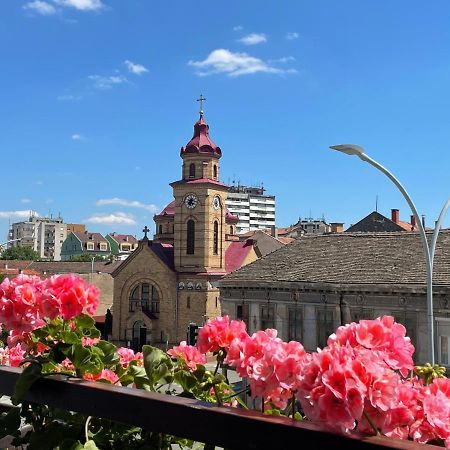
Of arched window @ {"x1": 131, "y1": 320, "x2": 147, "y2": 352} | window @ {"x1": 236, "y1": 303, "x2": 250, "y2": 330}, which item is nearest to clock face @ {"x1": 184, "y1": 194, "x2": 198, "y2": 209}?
arched window @ {"x1": 131, "y1": 320, "x2": 147, "y2": 352}

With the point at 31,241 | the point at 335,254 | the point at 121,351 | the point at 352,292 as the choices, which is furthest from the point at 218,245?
the point at 31,241

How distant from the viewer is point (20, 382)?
2613 mm

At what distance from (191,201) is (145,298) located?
357 inches

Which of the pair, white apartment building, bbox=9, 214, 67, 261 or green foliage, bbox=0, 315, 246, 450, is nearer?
green foliage, bbox=0, 315, 246, 450

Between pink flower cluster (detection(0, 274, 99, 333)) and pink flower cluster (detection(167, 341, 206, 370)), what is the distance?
50 centimetres

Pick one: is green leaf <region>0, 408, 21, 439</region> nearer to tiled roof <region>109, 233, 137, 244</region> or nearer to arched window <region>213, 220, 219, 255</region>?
arched window <region>213, 220, 219, 255</region>

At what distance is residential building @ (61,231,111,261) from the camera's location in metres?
148

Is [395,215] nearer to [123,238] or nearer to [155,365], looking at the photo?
[155,365]

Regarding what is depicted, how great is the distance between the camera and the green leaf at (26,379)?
8.49ft

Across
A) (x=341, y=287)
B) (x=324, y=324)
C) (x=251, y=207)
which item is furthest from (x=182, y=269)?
(x=251, y=207)

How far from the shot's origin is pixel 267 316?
2608 cm

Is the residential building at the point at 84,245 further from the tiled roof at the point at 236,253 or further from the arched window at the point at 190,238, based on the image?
the arched window at the point at 190,238

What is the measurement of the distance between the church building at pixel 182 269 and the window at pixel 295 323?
22046mm

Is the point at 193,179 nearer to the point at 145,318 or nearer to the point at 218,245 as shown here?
the point at 218,245
